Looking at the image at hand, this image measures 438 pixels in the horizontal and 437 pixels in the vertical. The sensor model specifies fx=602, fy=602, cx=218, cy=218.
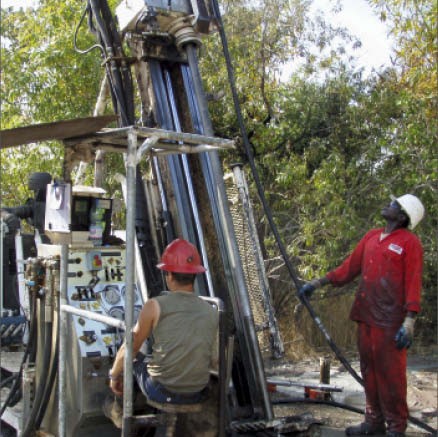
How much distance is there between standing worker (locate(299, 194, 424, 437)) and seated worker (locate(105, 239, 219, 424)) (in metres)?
1.89

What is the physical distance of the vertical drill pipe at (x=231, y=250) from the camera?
457 cm

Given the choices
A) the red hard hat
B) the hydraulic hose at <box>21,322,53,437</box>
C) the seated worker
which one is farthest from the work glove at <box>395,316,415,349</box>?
the hydraulic hose at <box>21,322,53,437</box>

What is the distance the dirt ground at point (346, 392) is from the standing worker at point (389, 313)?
17.0 inches

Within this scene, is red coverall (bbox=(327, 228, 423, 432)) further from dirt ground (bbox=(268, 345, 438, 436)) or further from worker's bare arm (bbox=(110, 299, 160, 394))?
worker's bare arm (bbox=(110, 299, 160, 394))

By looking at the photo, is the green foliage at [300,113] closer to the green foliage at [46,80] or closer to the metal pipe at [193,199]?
the green foliage at [46,80]

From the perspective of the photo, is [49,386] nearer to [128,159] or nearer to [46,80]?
[128,159]

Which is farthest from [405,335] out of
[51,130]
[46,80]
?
[46,80]

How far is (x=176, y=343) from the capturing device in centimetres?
366

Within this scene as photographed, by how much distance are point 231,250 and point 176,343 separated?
1.22 metres

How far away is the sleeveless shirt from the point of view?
3.67 metres

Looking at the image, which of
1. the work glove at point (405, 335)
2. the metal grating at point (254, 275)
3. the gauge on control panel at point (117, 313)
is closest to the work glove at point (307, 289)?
the metal grating at point (254, 275)

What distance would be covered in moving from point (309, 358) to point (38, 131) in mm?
6057

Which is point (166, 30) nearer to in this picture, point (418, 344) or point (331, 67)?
point (331, 67)

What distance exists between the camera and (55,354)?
445cm
